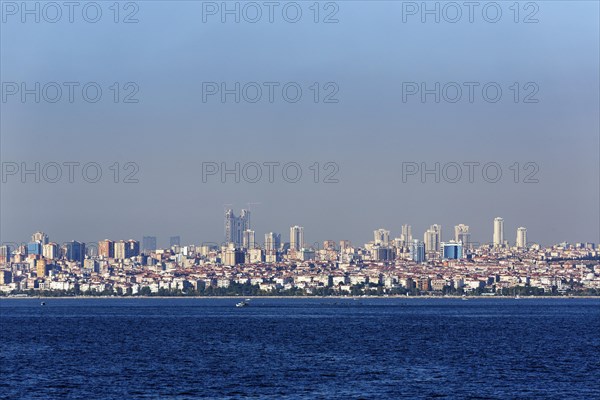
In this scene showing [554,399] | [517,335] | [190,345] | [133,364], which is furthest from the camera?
[517,335]

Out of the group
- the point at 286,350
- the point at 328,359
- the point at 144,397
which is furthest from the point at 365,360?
the point at 144,397

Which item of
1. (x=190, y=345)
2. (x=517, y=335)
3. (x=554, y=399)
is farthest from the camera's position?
(x=517, y=335)

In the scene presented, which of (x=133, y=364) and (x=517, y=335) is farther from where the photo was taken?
(x=517, y=335)

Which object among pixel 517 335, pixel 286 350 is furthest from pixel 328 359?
pixel 517 335

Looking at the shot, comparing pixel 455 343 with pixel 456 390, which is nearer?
pixel 456 390

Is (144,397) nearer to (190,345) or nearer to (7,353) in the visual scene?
(7,353)

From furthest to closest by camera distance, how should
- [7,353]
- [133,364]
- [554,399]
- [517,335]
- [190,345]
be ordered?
1. [517,335]
2. [190,345]
3. [7,353]
4. [133,364]
5. [554,399]

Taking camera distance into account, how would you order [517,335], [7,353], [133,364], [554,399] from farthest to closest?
[517,335], [7,353], [133,364], [554,399]

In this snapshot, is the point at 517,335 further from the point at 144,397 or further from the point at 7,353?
the point at 144,397
